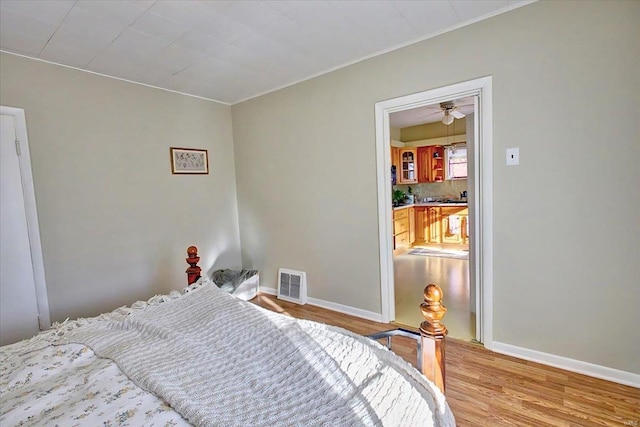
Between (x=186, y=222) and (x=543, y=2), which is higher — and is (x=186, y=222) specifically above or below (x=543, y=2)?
below

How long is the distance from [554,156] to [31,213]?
3.81 m

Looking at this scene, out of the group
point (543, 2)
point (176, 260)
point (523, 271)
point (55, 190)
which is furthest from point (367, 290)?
point (55, 190)

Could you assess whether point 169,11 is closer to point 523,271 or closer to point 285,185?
point 285,185

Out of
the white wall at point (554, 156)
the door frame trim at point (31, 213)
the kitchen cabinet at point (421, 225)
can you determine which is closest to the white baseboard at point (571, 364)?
the white wall at point (554, 156)

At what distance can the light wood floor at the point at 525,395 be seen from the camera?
162 cm

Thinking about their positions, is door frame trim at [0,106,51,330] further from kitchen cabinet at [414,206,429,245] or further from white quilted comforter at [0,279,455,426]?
kitchen cabinet at [414,206,429,245]

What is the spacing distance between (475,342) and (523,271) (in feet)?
2.28

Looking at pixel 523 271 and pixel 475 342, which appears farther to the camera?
pixel 475 342

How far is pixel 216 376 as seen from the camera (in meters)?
1.09

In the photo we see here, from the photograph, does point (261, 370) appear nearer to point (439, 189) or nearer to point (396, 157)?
point (396, 157)

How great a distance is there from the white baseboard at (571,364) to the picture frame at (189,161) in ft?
10.9

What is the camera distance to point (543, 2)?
6.32ft

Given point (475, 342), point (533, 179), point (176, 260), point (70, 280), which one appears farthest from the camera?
point (176, 260)

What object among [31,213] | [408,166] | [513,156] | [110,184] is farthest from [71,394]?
[408,166]
